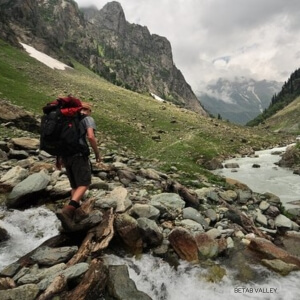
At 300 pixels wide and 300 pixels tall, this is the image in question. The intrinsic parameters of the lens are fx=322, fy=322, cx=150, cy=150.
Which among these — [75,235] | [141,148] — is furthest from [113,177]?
[141,148]

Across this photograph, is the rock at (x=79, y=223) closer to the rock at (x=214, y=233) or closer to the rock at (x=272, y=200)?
the rock at (x=214, y=233)

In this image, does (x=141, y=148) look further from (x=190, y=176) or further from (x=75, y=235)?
(x=75, y=235)

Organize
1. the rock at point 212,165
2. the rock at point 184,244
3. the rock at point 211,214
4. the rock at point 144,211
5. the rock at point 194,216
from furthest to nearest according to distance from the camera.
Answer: the rock at point 212,165 → the rock at point 211,214 → the rock at point 194,216 → the rock at point 144,211 → the rock at point 184,244

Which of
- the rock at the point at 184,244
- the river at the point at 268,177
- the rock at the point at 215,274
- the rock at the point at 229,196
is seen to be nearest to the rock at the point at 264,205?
the rock at the point at 229,196

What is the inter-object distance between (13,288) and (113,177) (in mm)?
8932

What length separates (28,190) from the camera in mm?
11789

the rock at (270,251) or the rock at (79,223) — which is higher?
the rock at (270,251)

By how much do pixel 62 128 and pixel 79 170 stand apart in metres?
1.42

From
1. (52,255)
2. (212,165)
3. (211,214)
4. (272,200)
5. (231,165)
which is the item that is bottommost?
(52,255)

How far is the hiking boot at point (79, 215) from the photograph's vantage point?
9.88 meters

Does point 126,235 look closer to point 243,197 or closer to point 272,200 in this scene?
point 243,197

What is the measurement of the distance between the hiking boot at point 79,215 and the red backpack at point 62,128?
1.86 metres

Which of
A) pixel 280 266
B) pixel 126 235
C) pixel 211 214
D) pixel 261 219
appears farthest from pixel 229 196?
pixel 126 235

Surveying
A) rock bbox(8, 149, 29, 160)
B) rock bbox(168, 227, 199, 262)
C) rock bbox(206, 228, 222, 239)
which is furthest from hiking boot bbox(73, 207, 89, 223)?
rock bbox(8, 149, 29, 160)
